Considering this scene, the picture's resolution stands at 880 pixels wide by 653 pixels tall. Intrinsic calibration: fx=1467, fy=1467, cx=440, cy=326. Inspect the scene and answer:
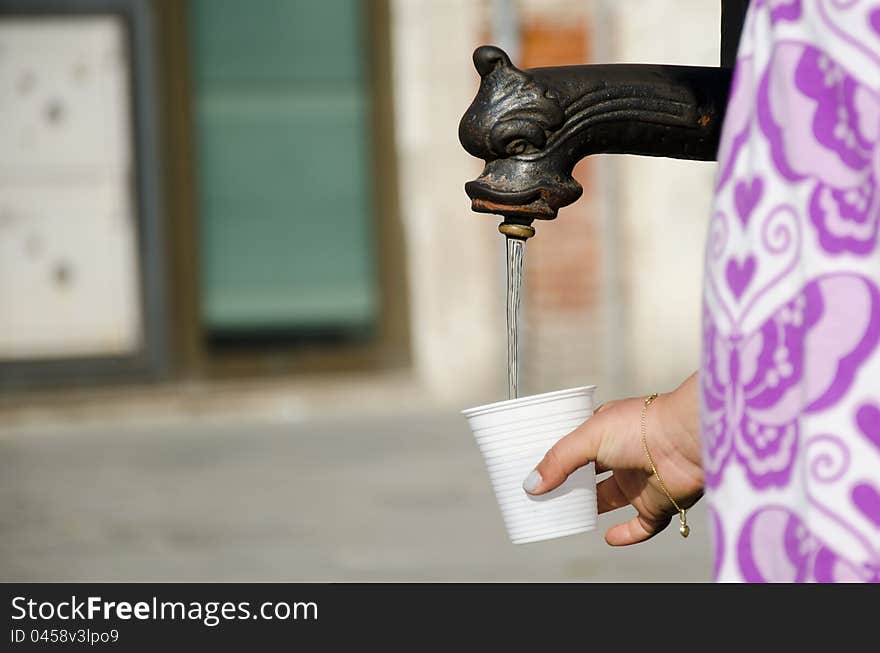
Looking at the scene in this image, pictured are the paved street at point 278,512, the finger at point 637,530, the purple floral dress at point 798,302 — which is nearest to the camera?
the purple floral dress at point 798,302

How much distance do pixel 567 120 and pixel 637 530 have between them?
515 mm

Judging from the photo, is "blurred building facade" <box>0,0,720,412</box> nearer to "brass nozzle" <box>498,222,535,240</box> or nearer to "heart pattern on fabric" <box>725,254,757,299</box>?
"brass nozzle" <box>498,222,535,240</box>

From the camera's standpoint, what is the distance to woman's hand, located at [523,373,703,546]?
134 centimetres

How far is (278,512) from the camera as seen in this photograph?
564cm

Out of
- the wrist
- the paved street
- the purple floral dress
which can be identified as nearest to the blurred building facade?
the paved street

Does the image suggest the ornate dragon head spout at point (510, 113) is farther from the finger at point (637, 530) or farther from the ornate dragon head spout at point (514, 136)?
the finger at point (637, 530)

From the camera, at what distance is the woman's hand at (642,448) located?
1.34 meters

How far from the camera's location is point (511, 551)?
4.87 m

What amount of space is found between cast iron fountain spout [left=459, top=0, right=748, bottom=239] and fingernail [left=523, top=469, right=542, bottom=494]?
27cm

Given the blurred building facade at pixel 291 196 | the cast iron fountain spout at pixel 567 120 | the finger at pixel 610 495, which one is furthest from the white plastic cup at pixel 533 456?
the blurred building facade at pixel 291 196

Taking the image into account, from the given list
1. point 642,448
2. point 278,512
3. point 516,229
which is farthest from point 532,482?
point 278,512

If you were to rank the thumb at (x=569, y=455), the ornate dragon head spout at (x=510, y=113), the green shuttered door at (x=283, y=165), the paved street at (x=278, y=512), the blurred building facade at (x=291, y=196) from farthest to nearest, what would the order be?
the green shuttered door at (x=283, y=165)
the blurred building facade at (x=291, y=196)
the paved street at (x=278, y=512)
the thumb at (x=569, y=455)
the ornate dragon head spout at (x=510, y=113)

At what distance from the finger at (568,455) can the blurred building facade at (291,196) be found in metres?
6.74
